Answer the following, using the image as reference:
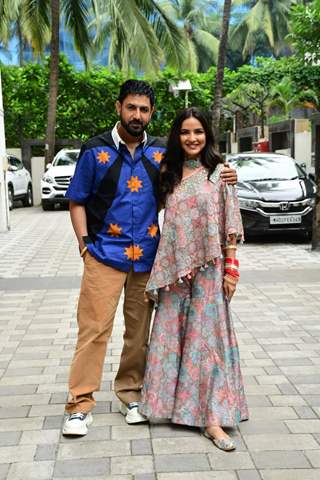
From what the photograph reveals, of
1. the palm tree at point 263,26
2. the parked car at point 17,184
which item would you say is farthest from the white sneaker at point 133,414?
the palm tree at point 263,26

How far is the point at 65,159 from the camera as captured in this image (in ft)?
60.4

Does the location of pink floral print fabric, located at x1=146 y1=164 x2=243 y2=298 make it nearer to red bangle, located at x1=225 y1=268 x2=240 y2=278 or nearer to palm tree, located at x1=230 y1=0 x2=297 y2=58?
red bangle, located at x1=225 y1=268 x2=240 y2=278

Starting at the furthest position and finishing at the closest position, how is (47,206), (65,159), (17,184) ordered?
(65,159)
(17,184)
(47,206)

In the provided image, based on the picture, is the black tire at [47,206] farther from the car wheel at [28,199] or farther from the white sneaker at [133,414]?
the white sneaker at [133,414]

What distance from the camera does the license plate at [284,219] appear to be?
10164mm

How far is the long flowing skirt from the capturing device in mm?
3254

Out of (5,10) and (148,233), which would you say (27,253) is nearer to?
(148,233)

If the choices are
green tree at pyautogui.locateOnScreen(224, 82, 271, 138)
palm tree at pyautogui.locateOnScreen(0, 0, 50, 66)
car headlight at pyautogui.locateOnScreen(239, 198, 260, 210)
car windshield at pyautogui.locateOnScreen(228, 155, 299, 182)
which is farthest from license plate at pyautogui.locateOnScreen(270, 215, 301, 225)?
green tree at pyautogui.locateOnScreen(224, 82, 271, 138)

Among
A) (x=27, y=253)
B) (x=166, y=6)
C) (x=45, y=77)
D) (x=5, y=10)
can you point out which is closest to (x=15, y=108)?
(x=45, y=77)

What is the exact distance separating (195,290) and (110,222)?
58cm

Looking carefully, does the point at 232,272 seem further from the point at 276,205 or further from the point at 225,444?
the point at 276,205

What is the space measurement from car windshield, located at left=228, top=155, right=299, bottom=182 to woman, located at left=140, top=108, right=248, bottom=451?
309 inches

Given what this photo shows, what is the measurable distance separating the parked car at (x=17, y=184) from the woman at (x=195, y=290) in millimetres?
14090

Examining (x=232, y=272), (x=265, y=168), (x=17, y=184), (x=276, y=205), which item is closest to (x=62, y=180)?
(x=17, y=184)
